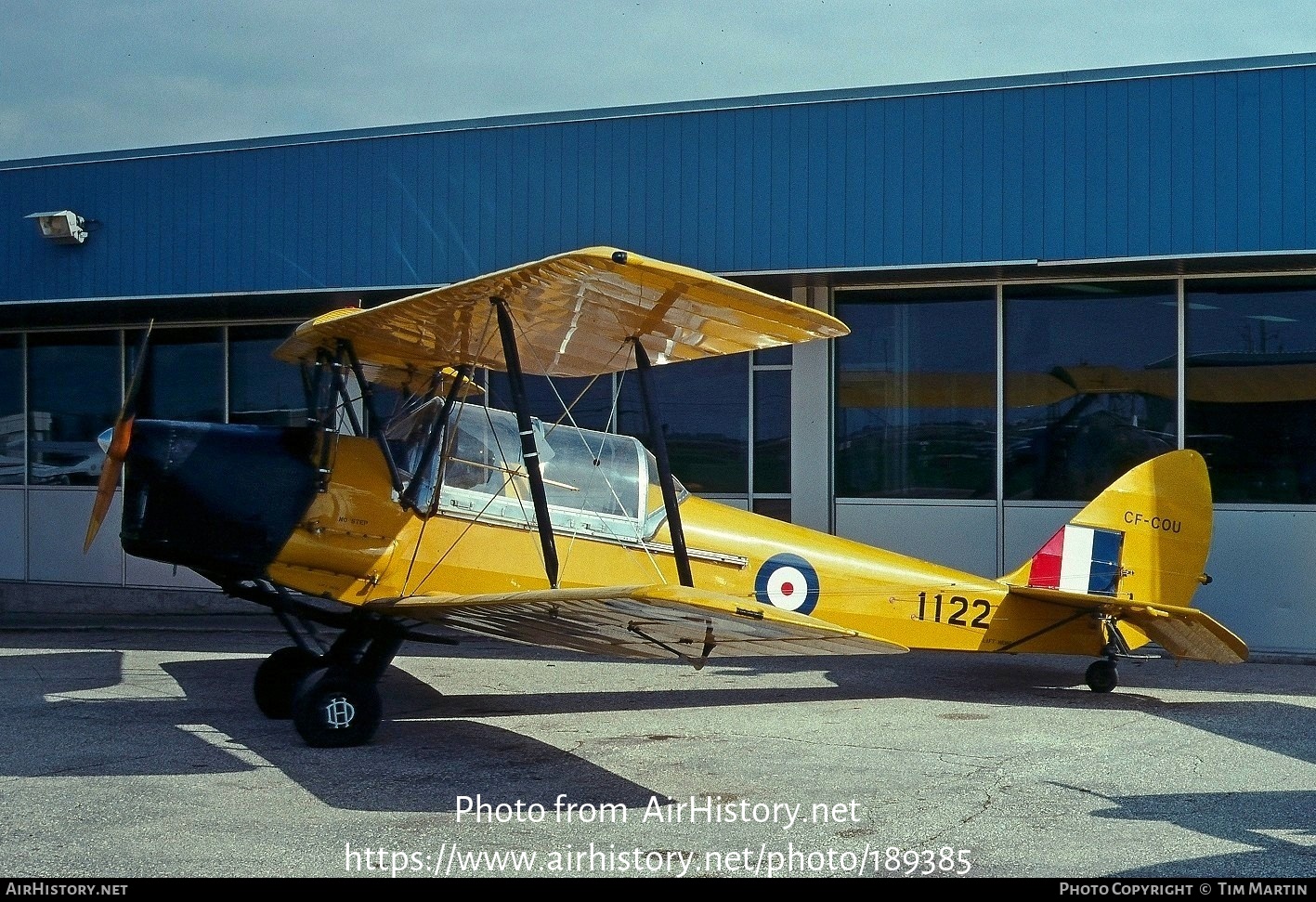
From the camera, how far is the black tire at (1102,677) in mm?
8797

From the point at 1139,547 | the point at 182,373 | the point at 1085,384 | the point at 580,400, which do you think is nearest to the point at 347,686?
the point at 1139,547

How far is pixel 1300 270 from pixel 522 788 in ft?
27.5

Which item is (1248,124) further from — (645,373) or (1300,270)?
(645,373)

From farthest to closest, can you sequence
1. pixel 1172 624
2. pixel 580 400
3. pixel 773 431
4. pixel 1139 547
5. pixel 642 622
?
1. pixel 580 400
2. pixel 773 431
3. pixel 1139 547
4. pixel 1172 624
5. pixel 642 622

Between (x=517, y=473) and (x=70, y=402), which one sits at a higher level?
(x=70, y=402)

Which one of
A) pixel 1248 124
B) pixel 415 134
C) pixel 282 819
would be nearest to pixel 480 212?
pixel 415 134

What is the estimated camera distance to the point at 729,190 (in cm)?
1141

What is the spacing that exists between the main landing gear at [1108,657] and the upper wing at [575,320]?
3139mm

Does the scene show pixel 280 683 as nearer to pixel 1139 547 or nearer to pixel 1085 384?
pixel 1139 547

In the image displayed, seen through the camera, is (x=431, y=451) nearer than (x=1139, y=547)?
Yes

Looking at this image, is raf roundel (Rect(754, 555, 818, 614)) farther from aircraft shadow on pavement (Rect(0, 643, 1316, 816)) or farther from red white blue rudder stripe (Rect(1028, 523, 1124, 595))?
red white blue rudder stripe (Rect(1028, 523, 1124, 595))

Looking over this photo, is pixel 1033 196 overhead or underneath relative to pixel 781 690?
overhead

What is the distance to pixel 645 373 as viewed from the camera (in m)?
6.88

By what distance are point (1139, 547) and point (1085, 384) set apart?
119 inches
